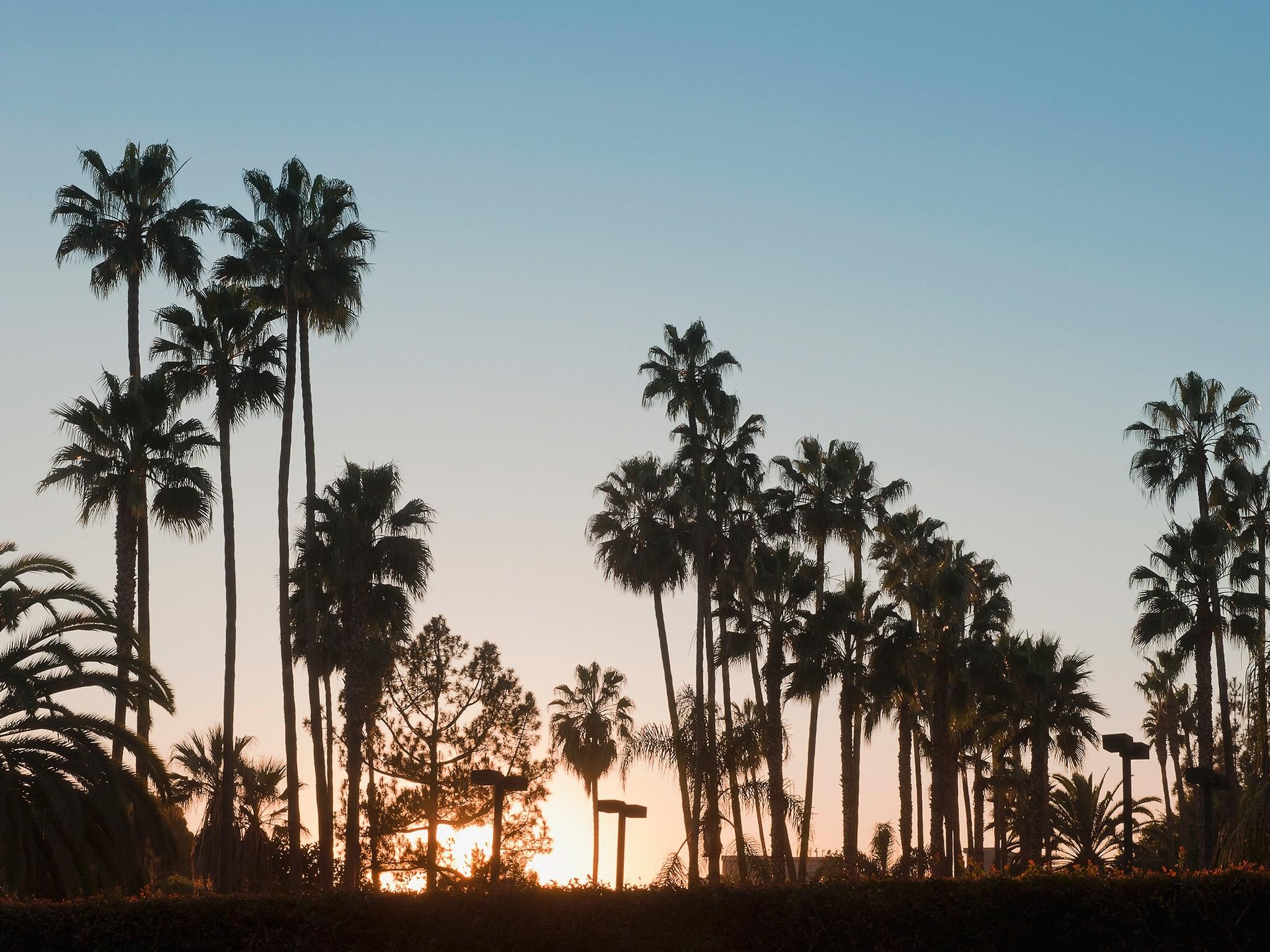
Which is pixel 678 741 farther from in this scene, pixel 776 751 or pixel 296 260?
pixel 296 260

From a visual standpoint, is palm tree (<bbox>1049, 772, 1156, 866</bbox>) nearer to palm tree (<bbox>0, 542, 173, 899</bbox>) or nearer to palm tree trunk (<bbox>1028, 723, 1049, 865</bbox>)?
palm tree trunk (<bbox>1028, 723, 1049, 865</bbox>)

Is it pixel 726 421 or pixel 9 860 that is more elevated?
pixel 726 421

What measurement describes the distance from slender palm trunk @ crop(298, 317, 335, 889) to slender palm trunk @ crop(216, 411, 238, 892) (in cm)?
225

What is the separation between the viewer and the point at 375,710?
48.3 metres

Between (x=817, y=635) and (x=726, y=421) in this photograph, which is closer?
(x=817, y=635)

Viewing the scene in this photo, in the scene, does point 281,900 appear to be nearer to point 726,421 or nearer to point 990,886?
point 990,886

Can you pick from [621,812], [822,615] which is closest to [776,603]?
[822,615]

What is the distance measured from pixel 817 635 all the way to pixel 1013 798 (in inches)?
1130

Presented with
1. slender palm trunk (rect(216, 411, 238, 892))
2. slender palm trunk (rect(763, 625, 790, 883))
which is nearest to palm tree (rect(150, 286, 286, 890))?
slender palm trunk (rect(216, 411, 238, 892))

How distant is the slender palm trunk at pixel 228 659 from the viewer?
39969 mm

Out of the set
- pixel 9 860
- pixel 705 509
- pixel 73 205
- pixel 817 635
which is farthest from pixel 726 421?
pixel 9 860

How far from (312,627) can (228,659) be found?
8.50 ft

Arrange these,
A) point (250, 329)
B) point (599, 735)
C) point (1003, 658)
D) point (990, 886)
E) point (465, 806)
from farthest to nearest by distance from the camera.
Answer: point (599, 735), point (1003, 658), point (465, 806), point (250, 329), point (990, 886)

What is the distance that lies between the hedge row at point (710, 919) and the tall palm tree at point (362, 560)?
2521 centimetres
